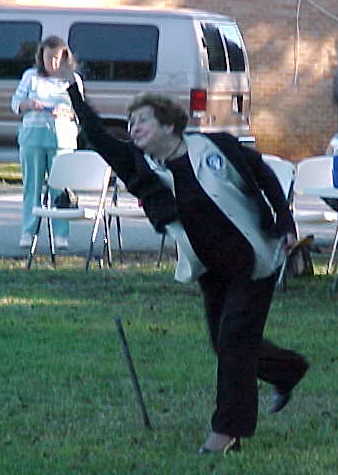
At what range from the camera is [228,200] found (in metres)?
6.20

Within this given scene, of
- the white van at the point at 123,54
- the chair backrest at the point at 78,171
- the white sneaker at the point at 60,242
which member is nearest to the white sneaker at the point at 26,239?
the white sneaker at the point at 60,242

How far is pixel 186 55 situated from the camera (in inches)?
734

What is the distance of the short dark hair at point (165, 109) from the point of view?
20.4 ft

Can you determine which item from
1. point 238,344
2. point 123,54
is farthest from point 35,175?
point 238,344

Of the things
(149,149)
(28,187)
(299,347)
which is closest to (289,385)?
(149,149)

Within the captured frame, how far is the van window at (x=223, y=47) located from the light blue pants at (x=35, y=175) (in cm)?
655

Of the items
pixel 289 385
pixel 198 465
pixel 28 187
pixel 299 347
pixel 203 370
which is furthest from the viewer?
pixel 28 187

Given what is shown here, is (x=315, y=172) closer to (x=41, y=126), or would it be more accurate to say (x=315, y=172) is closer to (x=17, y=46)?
(x=41, y=126)

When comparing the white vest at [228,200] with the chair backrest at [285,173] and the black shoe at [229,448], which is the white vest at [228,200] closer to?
the black shoe at [229,448]

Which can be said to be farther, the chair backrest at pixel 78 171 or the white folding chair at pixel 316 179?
the chair backrest at pixel 78 171

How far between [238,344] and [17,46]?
1309 cm

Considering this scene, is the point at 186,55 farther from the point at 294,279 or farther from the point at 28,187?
the point at 294,279

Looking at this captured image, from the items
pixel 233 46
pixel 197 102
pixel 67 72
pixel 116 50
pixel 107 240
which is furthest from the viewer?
pixel 233 46

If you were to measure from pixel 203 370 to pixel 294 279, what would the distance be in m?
3.43
